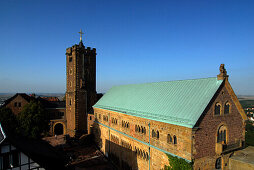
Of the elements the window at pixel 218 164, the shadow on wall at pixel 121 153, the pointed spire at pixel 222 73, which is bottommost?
the shadow on wall at pixel 121 153

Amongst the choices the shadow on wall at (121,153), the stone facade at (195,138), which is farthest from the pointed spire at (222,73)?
the shadow on wall at (121,153)

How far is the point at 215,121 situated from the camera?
58.0 feet

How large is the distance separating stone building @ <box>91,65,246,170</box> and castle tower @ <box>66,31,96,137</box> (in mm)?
19913

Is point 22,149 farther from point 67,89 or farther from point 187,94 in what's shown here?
point 67,89

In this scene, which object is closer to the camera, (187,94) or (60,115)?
(187,94)

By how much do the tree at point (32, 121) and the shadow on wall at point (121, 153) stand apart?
17287mm

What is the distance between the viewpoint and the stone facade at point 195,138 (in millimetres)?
16562

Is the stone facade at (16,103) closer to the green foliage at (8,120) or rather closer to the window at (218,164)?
the green foliage at (8,120)

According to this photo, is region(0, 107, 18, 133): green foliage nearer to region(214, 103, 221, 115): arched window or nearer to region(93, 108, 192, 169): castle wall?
region(93, 108, 192, 169): castle wall

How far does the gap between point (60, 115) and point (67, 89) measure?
1317cm

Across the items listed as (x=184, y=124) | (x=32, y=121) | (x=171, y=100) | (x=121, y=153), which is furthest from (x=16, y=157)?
(x=32, y=121)


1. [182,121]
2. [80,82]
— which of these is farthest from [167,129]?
[80,82]

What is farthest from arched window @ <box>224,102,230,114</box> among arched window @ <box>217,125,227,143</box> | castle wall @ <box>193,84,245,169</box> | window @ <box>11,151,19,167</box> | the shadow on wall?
window @ <box>11,151,19,167</box>

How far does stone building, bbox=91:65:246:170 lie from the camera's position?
16750 millimetres
